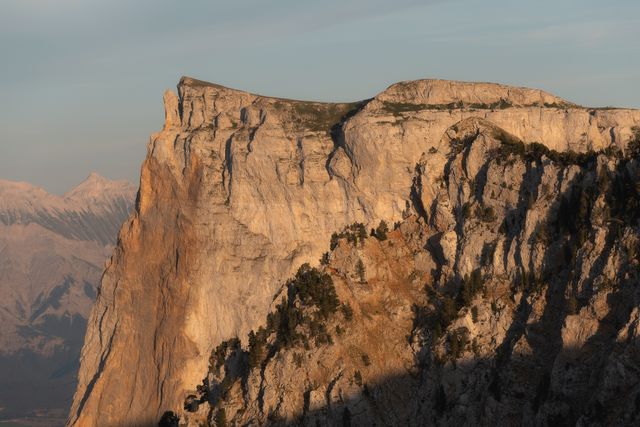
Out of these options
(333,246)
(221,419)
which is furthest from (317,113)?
(221,419)

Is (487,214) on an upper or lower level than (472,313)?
upper

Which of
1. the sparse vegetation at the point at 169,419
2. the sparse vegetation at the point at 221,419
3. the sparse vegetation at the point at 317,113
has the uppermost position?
the sparse vegetation at the point at 317,113

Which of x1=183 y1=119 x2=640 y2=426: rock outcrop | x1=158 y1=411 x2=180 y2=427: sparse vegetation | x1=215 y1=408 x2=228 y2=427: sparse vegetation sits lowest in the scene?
x1=158 y1=411 x2=180 y2=427: sparse vegetation

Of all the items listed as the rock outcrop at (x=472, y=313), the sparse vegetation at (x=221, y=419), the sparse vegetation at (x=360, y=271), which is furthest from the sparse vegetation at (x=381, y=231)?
the sparse vegetation at (x=221, y=419)

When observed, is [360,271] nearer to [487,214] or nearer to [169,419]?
[487,214]

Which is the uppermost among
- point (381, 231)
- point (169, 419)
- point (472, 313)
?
point (381, 231)

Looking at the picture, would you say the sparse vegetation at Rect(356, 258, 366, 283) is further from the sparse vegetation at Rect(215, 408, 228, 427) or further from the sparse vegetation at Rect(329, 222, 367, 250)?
the sparse vegetation at Rect(215, 408, 228, 427)

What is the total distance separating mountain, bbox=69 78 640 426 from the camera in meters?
99.8

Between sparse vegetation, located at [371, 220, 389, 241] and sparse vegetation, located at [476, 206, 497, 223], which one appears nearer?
sparse vegetation, located at [476, 206, 497, 223]

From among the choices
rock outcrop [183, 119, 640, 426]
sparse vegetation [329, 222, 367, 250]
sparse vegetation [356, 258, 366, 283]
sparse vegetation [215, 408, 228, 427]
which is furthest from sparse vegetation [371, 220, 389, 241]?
sparse vegetation [215, 408, 228, 427]

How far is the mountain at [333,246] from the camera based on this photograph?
327 feet

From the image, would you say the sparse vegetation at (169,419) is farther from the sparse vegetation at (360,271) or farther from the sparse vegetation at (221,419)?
the sparse vegetation at (360,271)

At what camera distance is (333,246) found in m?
111

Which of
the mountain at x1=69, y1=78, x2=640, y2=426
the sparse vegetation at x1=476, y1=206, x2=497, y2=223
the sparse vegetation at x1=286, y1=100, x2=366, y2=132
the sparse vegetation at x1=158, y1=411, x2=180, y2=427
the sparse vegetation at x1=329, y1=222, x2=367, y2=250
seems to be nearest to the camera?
the mountain at x1=69, y1=78, x2=640, y2=426
